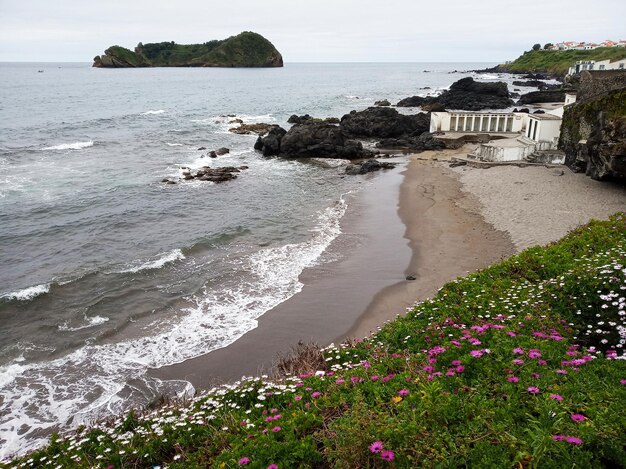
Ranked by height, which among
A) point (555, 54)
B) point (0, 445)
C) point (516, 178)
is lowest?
point (0, 445)

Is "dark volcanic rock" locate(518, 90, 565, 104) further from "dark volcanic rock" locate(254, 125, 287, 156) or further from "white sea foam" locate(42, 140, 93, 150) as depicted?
"white sea foam" locate(42, 140, 93, 150)

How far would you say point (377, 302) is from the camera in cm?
1634

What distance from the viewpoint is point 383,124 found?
5434cm

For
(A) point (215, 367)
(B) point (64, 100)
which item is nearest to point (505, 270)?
(A) point (215, 367)

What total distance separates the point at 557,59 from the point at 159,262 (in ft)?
575

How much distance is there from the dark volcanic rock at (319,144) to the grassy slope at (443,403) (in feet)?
115

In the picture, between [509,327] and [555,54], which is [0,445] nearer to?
[509,327]

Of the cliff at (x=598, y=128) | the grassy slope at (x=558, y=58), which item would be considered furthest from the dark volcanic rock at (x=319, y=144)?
the grassy slope at (x=558, y=58)

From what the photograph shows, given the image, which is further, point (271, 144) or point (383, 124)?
point (383, 124)

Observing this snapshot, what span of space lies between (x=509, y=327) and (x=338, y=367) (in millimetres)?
3516

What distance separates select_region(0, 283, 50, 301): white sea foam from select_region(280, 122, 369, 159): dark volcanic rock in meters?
31.1

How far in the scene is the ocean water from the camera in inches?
494

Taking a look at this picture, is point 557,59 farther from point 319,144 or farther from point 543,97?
point 319,144

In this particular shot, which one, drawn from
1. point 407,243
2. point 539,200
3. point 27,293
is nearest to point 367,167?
point 539,200
